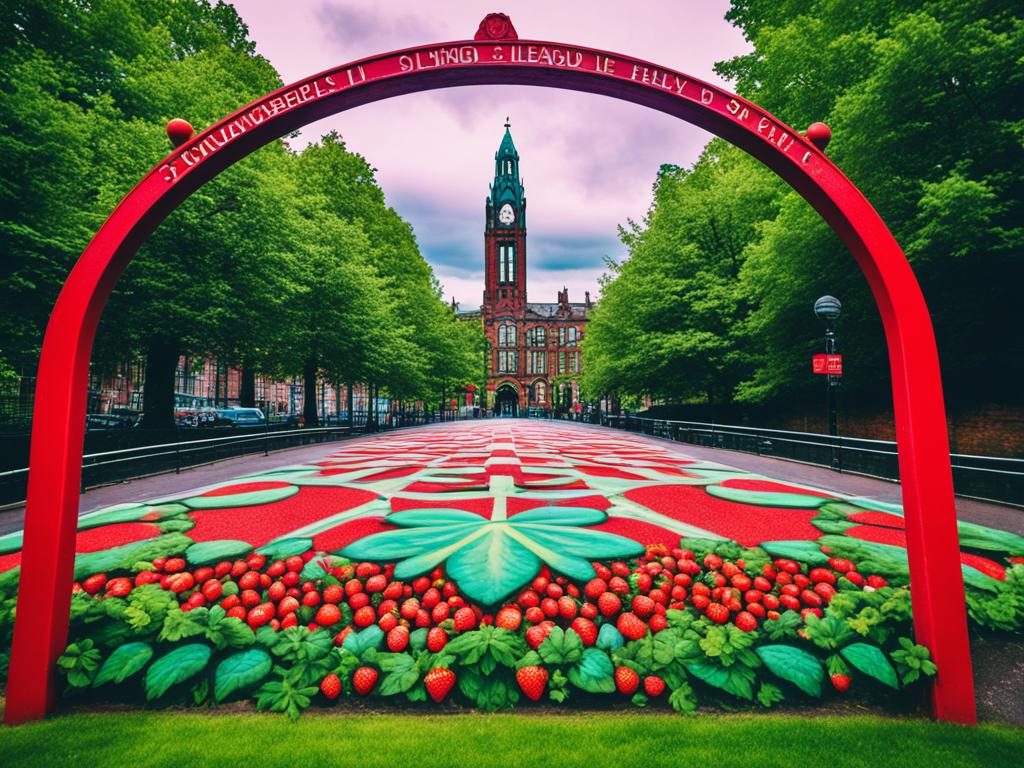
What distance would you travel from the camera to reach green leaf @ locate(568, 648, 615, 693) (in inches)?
98.0

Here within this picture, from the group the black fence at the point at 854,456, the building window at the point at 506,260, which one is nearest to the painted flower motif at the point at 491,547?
the black fence at the point at 854,456

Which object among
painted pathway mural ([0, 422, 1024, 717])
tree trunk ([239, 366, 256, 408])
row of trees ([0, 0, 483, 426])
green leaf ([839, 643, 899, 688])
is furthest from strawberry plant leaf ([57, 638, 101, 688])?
tree trunk ([239, 366, 256, 408])

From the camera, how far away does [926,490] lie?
2.51 meters

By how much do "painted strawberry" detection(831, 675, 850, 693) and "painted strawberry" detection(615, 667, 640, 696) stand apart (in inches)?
41.8

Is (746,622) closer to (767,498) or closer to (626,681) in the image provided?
(626,681)

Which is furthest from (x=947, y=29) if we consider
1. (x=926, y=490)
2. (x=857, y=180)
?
(x=926, y=490)

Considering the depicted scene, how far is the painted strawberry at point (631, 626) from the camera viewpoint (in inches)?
112

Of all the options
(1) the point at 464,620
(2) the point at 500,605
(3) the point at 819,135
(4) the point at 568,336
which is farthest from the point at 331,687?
(4) the point at 568,336

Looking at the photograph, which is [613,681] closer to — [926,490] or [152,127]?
[926,490]

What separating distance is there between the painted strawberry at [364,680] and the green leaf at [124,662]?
1182mm

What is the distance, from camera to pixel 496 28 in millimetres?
2754

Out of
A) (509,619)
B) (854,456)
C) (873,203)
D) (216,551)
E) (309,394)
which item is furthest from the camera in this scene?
(309,394)

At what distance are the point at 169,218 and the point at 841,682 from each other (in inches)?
634

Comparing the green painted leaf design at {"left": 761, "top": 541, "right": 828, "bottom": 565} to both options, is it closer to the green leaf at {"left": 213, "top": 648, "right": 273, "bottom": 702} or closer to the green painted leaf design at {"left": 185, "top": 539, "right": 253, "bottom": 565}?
the green leaf at {"left": 213, "top": 648, "right": 273, "bottom": 702}
